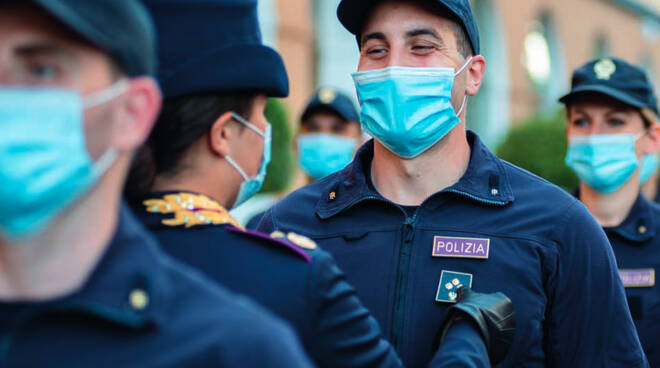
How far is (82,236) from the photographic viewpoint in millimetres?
1609

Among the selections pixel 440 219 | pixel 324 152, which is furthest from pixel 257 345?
pixel 324 152

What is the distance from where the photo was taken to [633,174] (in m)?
4.62

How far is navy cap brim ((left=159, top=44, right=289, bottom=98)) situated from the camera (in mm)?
2182

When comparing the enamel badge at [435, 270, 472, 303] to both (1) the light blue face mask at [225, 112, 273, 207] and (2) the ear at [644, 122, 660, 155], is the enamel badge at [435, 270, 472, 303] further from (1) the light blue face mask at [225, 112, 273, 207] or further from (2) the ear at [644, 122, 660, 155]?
(2) the ear at [644, 122, 660, 155]

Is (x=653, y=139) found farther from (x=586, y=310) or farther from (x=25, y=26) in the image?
(x=25, y=26)

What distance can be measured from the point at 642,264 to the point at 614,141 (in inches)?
29.8

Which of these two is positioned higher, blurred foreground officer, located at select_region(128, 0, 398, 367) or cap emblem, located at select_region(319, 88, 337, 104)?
blurred foreground officer, located at select_region(128, 0, 398, 367)

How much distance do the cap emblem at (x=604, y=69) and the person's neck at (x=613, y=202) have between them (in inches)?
23.1

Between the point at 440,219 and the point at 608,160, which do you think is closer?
Result: the point at 440,219

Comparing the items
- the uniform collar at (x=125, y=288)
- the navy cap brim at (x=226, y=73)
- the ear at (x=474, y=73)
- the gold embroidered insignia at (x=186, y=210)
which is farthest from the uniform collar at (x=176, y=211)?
the ear at (x=474, y=73)

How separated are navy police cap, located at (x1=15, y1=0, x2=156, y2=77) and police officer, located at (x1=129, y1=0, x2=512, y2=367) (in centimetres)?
48

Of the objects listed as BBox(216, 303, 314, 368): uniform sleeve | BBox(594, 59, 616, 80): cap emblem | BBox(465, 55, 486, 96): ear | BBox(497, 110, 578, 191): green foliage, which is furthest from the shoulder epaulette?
BBox(497, 110, 578, 191): green foliage

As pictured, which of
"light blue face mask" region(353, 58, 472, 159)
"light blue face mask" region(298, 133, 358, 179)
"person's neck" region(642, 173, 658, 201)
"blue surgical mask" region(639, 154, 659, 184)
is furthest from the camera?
"light blue face mask" region(298, 133, 358, 179)

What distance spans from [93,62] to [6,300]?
458 millimetres
